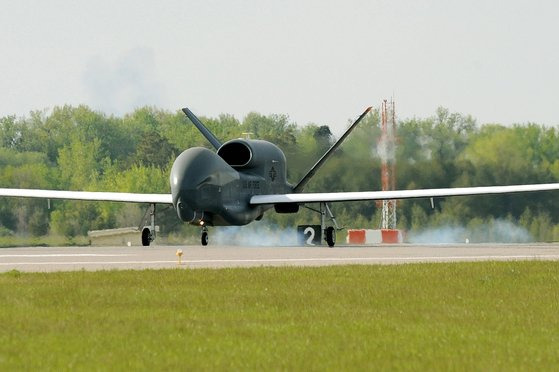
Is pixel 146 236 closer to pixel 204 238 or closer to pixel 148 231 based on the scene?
pixel 148 231

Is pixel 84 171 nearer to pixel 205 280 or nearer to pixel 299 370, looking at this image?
pixel 205 280

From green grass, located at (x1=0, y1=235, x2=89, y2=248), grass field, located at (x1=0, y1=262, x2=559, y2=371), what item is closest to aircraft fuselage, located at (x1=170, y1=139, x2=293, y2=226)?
green grass, located at (x1=0, y1=235, x2=89, y2=248)

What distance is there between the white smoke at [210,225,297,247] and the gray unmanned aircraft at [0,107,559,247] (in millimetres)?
3439

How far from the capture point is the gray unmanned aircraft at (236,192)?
5203 centimetres

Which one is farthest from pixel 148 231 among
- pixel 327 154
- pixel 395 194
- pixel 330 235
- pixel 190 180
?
pixel 395 194

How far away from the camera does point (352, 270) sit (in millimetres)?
30062

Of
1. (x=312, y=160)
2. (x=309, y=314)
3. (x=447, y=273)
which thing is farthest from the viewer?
(x=312, y=160)

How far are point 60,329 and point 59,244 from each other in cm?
5114

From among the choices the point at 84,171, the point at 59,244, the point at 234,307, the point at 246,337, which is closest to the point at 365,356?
the point at 246,337

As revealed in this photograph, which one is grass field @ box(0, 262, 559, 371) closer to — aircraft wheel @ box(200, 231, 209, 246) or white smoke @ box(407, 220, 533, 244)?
aircraft wheel @ box(200, 231, 209, 246)

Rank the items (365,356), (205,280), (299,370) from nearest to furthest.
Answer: (299,370) → (365,356) → (205,280)

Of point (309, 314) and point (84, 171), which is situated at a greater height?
point (84, 171)

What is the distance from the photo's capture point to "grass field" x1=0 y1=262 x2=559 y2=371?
1471cm

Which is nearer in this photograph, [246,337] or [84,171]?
[246,337]
